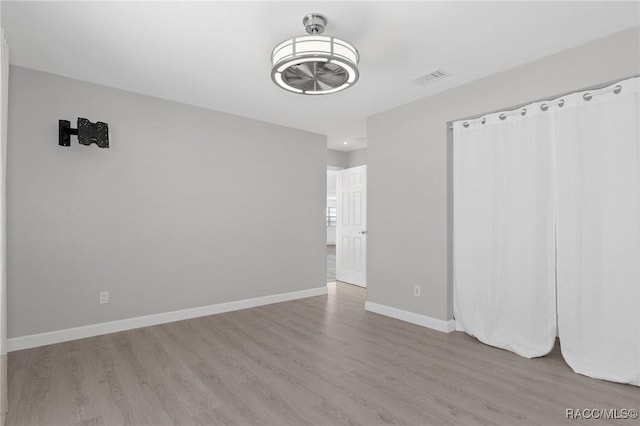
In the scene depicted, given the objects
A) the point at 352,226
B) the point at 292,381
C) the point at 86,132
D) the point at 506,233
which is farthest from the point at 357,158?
the point at 292,381

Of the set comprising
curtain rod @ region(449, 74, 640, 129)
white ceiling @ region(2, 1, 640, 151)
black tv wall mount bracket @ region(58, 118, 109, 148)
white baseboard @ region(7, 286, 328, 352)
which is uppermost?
white ceiling @ region(2, 1, 640, 151)

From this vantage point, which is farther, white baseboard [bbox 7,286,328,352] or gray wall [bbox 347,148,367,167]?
gray wall [bbox 347,148,367,167]

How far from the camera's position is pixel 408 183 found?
412cm

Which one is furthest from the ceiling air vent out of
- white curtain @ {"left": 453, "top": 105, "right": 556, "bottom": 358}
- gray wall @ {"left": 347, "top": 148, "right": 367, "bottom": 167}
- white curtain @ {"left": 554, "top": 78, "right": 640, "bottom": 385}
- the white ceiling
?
gray wall @ {"left": 347, "top": 148, "right": 367, "bottom": 167}

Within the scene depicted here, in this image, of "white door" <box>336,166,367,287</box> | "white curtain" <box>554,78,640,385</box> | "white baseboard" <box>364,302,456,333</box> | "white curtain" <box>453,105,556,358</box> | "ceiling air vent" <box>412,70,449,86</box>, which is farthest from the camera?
"white door" <box>336,166,367,287</box>

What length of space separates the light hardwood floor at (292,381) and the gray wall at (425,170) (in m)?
0.70

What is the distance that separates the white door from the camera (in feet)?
19.8

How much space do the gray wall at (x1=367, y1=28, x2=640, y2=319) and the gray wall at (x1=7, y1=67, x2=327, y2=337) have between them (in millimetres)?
1378

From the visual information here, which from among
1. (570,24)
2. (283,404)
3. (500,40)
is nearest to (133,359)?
(283,404)

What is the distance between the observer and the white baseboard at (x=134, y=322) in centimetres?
317

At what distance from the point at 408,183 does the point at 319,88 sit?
1.93m

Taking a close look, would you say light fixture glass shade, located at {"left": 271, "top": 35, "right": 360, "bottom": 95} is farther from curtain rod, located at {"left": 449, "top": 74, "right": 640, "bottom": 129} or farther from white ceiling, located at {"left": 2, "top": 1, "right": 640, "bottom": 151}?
curtain rod, located at {"left": 449, "top": 74, "right": 640, "bottom": 129}

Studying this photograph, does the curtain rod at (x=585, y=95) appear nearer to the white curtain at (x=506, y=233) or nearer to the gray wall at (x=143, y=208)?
the white curtain at (x=506, y=233)

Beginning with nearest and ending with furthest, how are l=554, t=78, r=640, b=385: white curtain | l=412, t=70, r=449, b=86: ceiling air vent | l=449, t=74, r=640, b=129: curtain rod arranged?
l=554, t=78, r=640, b=385: white curtain < l=449, t=74, r=640, b=129: curtain rod < l=412, t=70, r=449, b=86: ceiling air vent
